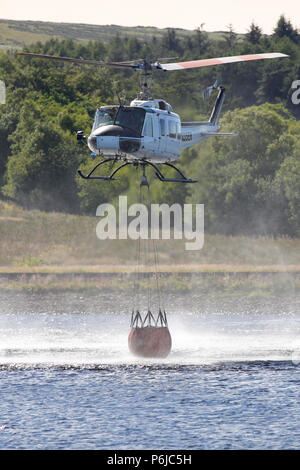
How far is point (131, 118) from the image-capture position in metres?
41.4

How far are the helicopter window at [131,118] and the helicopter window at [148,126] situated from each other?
0.22 meters

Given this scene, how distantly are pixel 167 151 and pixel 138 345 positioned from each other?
369 inches

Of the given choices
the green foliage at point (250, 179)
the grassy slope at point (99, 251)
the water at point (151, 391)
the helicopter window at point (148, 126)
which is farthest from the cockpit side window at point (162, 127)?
the green foliage at point (250, 179)

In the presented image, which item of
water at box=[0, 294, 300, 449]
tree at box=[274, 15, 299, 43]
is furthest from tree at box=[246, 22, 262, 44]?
water at box=[0, 294, 300, 449]

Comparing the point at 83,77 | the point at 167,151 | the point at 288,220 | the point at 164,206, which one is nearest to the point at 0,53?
the point at 83,77

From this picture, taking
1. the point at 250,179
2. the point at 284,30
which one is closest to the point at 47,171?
the point at 250,179

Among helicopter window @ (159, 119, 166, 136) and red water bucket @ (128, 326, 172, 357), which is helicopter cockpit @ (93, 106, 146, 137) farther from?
red water bucket @ (128, 326, 172, 357)

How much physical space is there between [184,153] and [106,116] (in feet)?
252

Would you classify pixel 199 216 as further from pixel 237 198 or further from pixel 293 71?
pixel 293 71

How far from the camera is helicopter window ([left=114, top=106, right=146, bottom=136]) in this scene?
41.2 m

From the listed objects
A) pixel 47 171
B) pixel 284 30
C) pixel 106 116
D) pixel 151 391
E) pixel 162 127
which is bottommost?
pixel 151 391

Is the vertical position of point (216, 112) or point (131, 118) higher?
point (216, 112)

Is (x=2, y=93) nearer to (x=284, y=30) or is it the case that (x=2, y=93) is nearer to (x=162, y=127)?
(x=284, y=30)

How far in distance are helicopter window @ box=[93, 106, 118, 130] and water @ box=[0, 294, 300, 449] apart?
43.4ft
